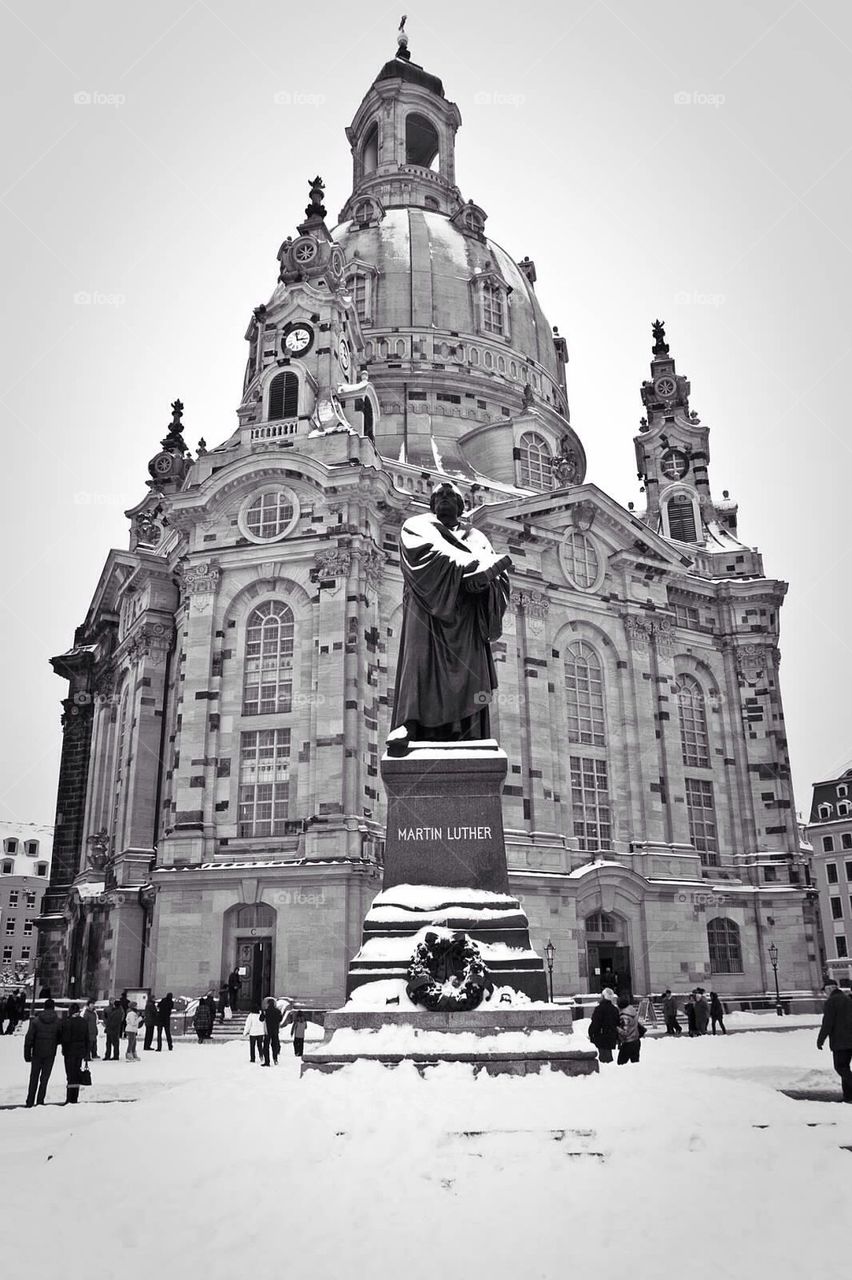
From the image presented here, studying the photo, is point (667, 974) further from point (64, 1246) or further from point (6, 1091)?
point (64, 1246)

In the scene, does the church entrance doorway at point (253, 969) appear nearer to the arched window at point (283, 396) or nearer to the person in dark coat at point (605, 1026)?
the arched window at point (283, 396)

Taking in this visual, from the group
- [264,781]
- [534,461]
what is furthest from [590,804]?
[534,461]

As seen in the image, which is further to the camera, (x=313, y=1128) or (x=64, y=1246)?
(x=313, y=1128)

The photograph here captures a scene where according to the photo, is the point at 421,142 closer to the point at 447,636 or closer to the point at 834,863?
the point at 834,863

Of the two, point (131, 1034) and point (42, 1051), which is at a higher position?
point (42, 1051)

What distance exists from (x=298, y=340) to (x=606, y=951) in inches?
1166

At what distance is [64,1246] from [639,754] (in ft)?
134

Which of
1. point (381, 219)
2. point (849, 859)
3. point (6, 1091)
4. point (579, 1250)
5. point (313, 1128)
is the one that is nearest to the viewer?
point (579, 1250)

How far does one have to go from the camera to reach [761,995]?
4550 cm

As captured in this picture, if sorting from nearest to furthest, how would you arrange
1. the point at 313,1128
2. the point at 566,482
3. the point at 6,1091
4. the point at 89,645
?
the point at 313,1128 < the point at 6,1091 < the point at 566,482 < the point at 89,645

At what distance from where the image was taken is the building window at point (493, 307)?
58.8m

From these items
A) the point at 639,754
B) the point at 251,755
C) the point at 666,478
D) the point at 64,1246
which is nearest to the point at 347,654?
the point at 251,755

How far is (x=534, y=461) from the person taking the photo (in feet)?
179

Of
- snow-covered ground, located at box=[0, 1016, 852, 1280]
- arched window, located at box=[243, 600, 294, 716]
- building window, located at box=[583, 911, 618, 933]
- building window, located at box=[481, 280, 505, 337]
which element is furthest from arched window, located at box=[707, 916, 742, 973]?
A: snow-covered ground, located at box=[0, 1016, 852, 1280]
